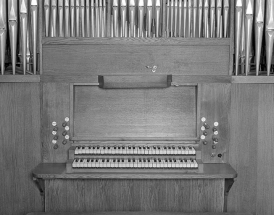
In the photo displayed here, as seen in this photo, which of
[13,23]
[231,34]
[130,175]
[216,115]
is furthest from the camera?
[216,115]

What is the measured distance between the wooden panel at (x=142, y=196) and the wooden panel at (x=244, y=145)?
240 mm

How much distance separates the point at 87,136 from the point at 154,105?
0.78 m

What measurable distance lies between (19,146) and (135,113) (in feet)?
4.12

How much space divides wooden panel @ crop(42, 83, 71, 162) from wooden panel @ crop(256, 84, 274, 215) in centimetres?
201

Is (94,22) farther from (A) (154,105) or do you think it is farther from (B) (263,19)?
(B) (263,19)

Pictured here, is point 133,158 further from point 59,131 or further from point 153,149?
point 59,131

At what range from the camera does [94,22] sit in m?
4.49

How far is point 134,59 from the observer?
4.53 metres

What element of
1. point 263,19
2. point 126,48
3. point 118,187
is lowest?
point 118,187

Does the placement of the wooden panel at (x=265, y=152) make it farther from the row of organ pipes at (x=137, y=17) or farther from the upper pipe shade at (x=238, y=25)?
the row of organ pipes at (x=137, y=17)

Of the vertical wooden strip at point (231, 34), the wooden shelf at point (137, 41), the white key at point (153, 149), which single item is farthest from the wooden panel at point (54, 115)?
the vertical wooden strip at point (231, 34)

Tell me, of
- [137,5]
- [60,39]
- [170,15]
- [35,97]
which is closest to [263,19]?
[170,15]

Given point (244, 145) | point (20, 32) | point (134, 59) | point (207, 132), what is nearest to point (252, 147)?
point (244, 145)

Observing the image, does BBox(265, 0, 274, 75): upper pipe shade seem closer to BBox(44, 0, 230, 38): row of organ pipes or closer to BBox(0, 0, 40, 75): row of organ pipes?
BBox(44, 0, 230, 38): row of organ pipes
